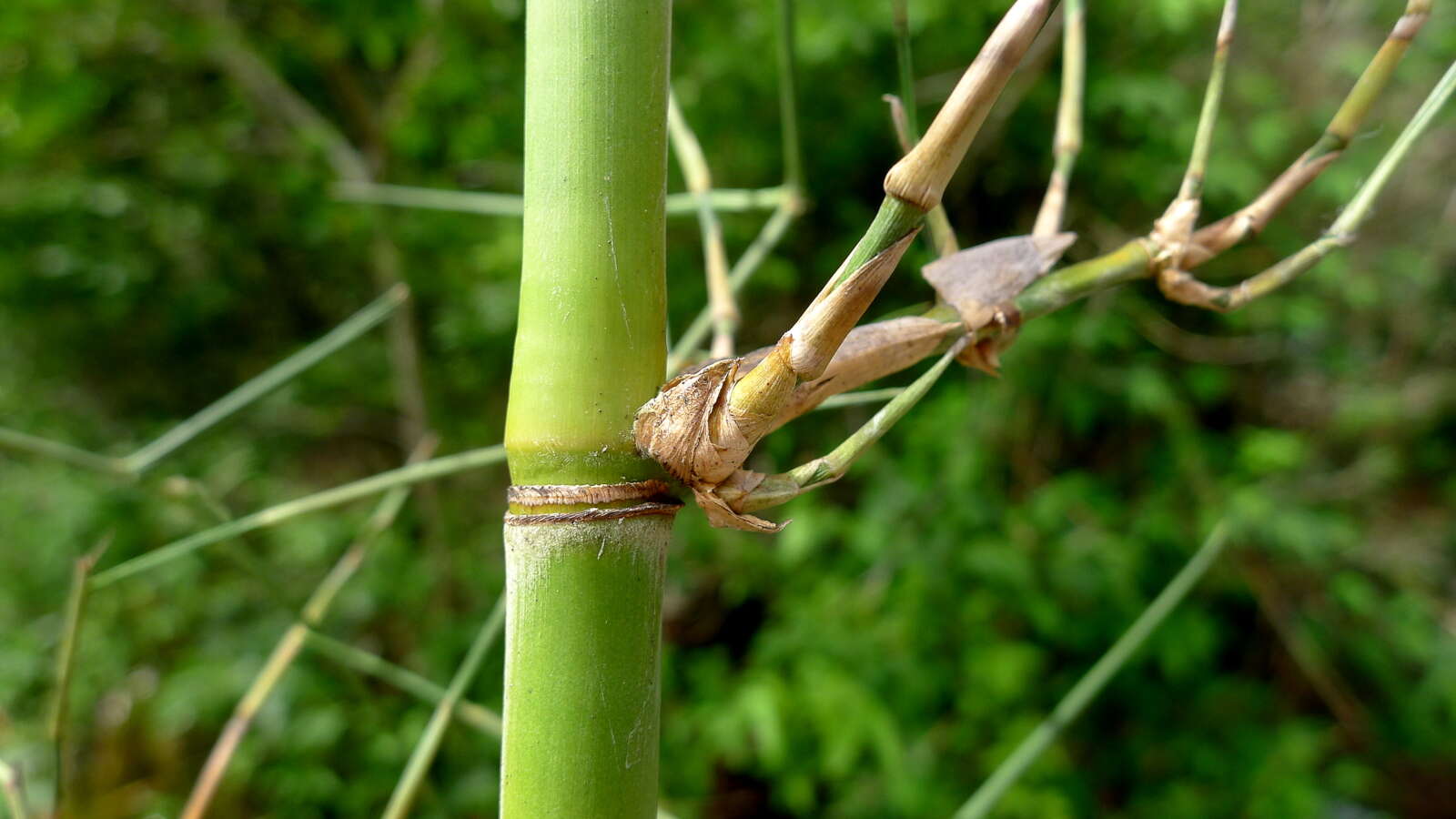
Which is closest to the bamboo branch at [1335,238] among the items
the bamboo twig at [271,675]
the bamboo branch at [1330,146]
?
the bamboo branch at [1330,146]

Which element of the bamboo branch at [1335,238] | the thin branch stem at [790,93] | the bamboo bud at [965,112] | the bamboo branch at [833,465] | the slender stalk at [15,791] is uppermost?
the thin branch stem at [790,93]

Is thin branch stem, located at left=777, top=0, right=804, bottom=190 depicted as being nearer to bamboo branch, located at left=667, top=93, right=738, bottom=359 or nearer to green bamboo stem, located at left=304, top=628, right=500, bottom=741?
bamboo branch, located at left=667, top=93, right=738, bottom=359

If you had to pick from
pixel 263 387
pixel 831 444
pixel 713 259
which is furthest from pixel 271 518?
pixel 831 444

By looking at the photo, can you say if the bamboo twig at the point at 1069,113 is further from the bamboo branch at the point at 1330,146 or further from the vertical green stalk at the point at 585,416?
the vertical green stalk at the point at 585,416

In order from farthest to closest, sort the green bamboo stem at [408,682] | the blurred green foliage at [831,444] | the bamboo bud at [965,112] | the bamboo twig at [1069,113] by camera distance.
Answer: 1. the blurred green foliage at [831,444]
2. the green bamboo stem at [408,682]
3. the bamboo twig at [1069,113]
4. the bamboo bud at [965,112]

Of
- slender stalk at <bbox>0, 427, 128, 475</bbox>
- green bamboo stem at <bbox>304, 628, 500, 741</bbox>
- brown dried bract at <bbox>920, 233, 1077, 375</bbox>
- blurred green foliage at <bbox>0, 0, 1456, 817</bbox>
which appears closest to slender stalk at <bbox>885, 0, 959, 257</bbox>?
brown dried bract at <bbox>920, 233, 1077, 375</bbox>

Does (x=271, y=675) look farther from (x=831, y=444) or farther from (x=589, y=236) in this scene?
(x=831, y=444)

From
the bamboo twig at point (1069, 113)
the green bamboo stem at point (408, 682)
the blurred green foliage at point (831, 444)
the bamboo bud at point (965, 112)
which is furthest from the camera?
the blurred green foliage at point (831, 444)

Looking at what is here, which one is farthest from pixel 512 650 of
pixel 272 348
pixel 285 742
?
pixel 272 348
